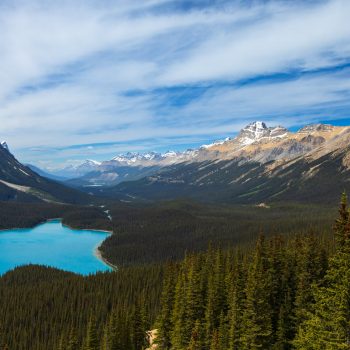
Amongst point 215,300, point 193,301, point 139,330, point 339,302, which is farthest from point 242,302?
point 339,302

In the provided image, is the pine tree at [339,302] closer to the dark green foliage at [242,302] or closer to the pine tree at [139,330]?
the dark green foliage at [242,302]

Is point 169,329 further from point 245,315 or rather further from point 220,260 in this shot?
point 245,315

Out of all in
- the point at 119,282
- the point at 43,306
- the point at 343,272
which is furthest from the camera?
the point at 119,282

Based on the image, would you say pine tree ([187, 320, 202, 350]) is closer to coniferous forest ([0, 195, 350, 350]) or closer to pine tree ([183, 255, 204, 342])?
coniferous forest ([0, 195, 350, 350])

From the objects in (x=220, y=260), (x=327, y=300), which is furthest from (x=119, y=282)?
(x=327, y=300)

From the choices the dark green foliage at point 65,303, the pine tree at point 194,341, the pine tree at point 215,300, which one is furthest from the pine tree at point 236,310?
the dark green foliage at point 65,303

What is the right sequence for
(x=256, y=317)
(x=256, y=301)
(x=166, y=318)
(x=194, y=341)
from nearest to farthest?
(x=194, y=341) → (x=256, y=317) → (x=256, y=301) → (x=166, y=318)

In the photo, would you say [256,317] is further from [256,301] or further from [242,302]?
[242,302]

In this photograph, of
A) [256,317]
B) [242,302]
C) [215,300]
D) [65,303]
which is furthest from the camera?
[65,303]

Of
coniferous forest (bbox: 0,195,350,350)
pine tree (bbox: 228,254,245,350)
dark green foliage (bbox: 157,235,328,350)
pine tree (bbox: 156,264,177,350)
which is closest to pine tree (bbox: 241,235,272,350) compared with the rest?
dark green foliage (bbox: 157,235,328,350)

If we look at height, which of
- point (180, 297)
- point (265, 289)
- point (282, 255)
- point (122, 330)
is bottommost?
point (122, 330)

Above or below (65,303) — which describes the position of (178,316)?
above

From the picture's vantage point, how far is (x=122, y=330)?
78500 millimetres

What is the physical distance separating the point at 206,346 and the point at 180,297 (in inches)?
594
